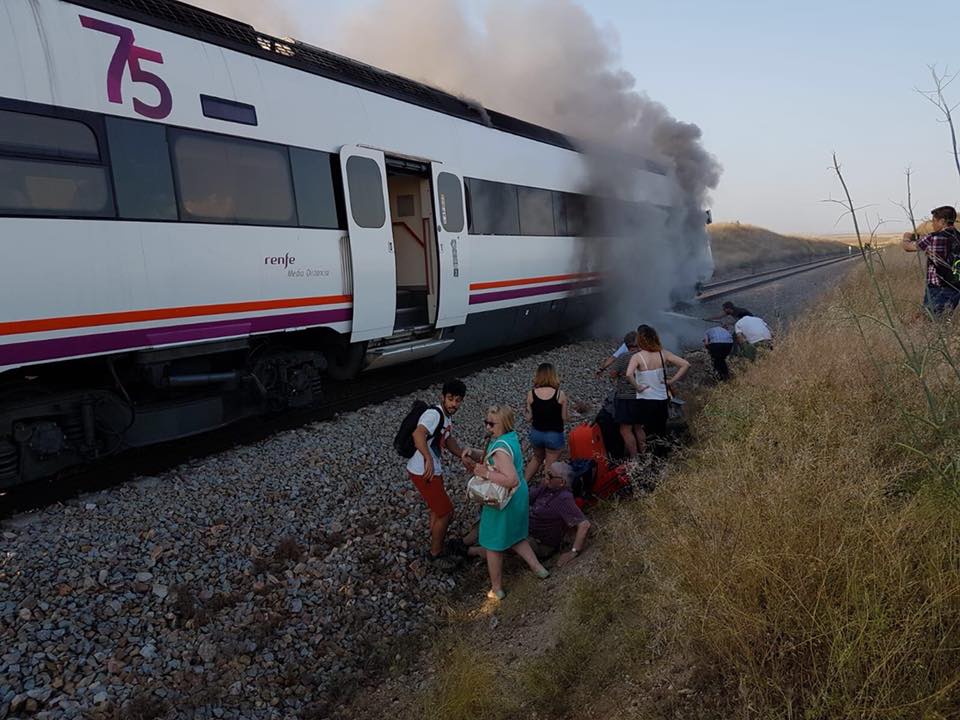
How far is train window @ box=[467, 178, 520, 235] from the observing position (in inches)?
369

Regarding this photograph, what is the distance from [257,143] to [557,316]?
691 cm

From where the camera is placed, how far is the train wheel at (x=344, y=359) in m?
7.74

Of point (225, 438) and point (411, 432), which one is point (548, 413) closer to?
point (411, 432)

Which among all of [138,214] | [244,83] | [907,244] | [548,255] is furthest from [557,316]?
[138,214]

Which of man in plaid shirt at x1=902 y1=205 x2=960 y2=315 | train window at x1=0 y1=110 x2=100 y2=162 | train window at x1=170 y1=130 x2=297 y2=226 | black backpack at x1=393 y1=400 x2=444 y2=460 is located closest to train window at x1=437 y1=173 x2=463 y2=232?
train window at x1=170 y1=130 x2=297 y2=226

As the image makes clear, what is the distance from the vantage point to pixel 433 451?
198 inches

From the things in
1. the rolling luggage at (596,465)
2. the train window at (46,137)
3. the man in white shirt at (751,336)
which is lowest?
the rolling luggage at (596,465)

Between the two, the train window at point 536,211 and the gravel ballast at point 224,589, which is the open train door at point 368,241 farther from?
the train window at point 536,211

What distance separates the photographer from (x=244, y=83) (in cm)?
623

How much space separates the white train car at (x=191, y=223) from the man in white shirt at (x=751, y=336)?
388cm

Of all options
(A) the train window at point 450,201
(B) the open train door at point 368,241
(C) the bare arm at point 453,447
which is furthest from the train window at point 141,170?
(A) the train window at point 450,201

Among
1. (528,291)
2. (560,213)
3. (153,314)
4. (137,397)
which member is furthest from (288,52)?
(560,213)

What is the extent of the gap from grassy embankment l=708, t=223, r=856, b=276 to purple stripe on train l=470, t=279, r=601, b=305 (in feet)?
69.5

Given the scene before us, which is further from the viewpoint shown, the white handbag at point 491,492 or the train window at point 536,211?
the train window at point 536,211
